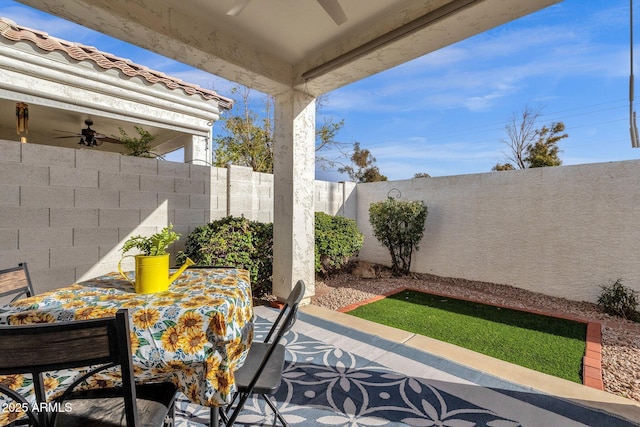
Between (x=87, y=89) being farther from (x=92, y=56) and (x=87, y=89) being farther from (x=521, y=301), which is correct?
(x=521, y=301)

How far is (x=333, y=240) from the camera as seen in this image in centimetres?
504

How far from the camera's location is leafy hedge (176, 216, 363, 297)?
12.4ft

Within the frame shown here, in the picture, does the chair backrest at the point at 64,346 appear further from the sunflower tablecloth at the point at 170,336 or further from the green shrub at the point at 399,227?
the green shrub at the point at 399,227

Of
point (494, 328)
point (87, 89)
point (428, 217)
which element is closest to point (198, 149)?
point (87, 89)

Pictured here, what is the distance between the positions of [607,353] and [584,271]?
190 cm

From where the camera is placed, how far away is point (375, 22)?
9.31 ft

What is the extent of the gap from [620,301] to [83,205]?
6.84m

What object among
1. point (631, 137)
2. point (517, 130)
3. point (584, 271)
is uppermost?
point (517, 130)

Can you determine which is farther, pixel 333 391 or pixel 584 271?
pixel 584 271

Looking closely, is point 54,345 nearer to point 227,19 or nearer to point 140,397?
point 140,397

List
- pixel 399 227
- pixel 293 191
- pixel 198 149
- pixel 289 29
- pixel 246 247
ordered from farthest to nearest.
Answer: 1. pixel 399 227
2. pixel 198 149
3. pixel 246 247
4. pixel 293 191
5. pixel 289 29

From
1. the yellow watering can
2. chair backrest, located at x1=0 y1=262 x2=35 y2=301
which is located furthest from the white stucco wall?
chair backrest, located at x1=0 y1=262 x2=35 y2=301

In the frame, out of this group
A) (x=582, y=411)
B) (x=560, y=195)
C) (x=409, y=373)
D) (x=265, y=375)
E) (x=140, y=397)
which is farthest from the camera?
(x=560, y=195)

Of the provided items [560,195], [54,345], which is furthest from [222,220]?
[560,195]
